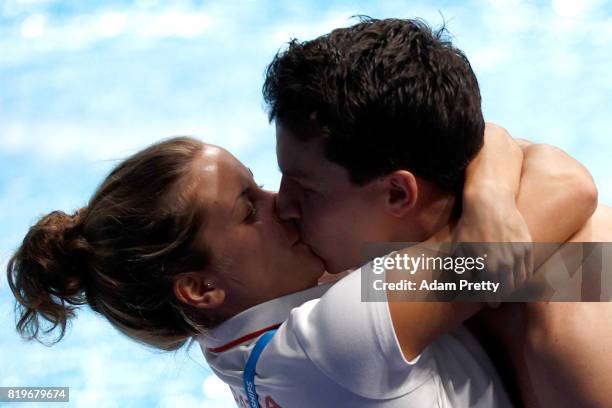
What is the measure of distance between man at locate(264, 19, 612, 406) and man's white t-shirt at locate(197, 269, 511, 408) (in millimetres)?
76

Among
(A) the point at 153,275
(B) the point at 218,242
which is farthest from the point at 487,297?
(A) the point at 153,275

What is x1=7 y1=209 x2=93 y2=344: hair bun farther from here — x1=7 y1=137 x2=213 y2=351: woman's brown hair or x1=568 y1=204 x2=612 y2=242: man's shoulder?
x1=568 y1=204 x2=612 y2=242: man's shoulder

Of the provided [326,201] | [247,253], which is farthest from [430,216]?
[247,253]

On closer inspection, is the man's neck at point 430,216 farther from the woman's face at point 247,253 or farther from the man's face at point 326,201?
the woman's face at point 247,253

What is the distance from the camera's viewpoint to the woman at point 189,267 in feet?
6.33

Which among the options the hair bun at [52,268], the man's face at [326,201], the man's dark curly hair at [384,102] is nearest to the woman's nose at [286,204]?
the man's face at [326,201]

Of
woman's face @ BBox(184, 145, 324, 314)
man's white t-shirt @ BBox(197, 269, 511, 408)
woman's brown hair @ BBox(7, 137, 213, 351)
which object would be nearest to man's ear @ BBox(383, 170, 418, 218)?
man's white t-shirt @ BBox(197, 269, 511, 408)

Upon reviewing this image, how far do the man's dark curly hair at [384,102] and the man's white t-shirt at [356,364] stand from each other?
27 cm

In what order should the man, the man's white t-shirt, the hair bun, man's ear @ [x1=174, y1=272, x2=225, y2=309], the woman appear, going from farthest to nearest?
the hair bun
man's ear @ [x1=174, y1=272, x2=225, y2=309]
the woman
the man
the man's white t-shirt

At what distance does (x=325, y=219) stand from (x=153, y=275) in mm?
435

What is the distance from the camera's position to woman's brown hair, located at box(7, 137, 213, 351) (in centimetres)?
204

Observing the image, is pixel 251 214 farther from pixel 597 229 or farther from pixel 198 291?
pixel 597 229

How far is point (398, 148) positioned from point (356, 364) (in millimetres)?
434

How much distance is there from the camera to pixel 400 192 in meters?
1.80
